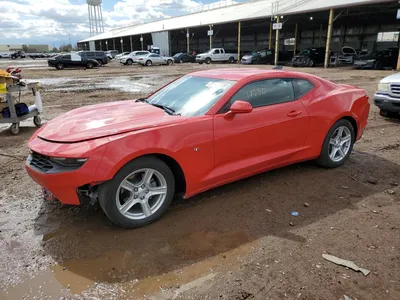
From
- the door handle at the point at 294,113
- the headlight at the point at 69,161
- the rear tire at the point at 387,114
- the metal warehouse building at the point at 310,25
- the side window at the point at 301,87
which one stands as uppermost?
the metal warehouse building at the point at 310,25

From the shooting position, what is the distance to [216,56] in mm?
38250

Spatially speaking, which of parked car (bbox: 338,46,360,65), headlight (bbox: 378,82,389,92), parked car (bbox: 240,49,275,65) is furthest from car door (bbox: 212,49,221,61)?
headlight (bbox: 378,82,389,92)

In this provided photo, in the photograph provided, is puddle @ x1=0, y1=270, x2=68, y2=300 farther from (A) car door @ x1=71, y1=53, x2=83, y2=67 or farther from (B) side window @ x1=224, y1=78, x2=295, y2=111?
(A) car door @ x1=71, y1=53, x2=83, y2=67

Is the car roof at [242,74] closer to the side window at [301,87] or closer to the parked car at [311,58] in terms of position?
the side window at [301,87]

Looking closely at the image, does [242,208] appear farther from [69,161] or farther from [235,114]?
[69,161]

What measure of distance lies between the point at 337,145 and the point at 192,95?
241 centimetres

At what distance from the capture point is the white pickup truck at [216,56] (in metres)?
37.8

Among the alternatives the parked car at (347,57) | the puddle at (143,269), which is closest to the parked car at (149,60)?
the parked car at (347,57)

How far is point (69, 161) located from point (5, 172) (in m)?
2.69

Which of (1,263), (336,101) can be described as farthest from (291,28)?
(1,263)

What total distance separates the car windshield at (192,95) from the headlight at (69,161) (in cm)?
124

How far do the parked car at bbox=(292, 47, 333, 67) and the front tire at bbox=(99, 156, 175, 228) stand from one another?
28677 mm

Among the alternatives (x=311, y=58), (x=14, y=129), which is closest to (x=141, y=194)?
(x=14, y=129)

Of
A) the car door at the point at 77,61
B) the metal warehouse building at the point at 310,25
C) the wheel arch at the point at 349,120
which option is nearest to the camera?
the wheel arch at the point at 349,120
